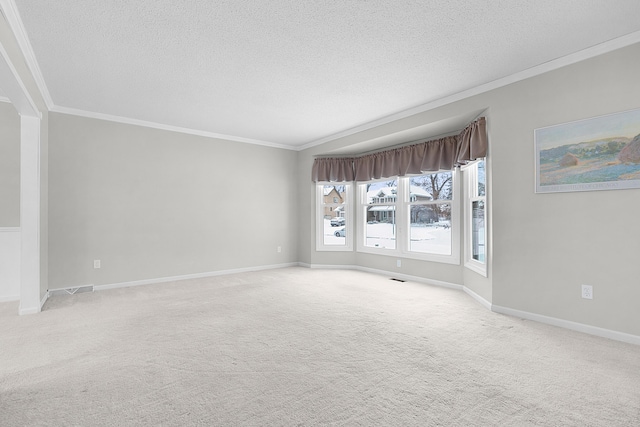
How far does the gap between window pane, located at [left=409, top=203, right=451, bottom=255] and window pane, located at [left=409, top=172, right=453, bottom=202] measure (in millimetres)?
140

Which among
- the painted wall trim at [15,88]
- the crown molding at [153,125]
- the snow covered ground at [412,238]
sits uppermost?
the crown molding at [153,125]

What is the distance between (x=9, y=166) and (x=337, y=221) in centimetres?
505

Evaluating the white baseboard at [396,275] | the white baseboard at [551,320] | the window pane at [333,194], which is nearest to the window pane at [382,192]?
the window pane at [333,194]

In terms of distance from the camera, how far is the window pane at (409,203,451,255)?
194 inches

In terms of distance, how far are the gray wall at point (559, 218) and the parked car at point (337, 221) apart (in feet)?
9.75

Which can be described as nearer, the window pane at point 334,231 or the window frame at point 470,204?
the window frame at point 470,204

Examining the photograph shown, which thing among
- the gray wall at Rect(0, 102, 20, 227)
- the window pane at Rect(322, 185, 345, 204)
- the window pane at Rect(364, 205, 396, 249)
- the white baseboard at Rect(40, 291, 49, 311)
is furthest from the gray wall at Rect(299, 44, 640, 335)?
the gray wall at Rect(0, 102, 20, 227)

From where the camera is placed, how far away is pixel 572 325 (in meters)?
2.98

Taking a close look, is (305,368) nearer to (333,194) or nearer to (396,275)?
(396,275)

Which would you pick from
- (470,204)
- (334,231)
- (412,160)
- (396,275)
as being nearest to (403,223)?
(396,275)

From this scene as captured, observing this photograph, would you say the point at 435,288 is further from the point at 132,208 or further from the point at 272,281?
the point at 132,208

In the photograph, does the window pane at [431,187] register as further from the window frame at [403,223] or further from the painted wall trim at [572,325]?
the painted wall trim at [572,325]

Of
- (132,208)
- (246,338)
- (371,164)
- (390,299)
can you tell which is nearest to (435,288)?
(390,299)

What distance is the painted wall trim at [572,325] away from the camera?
8.80ft
